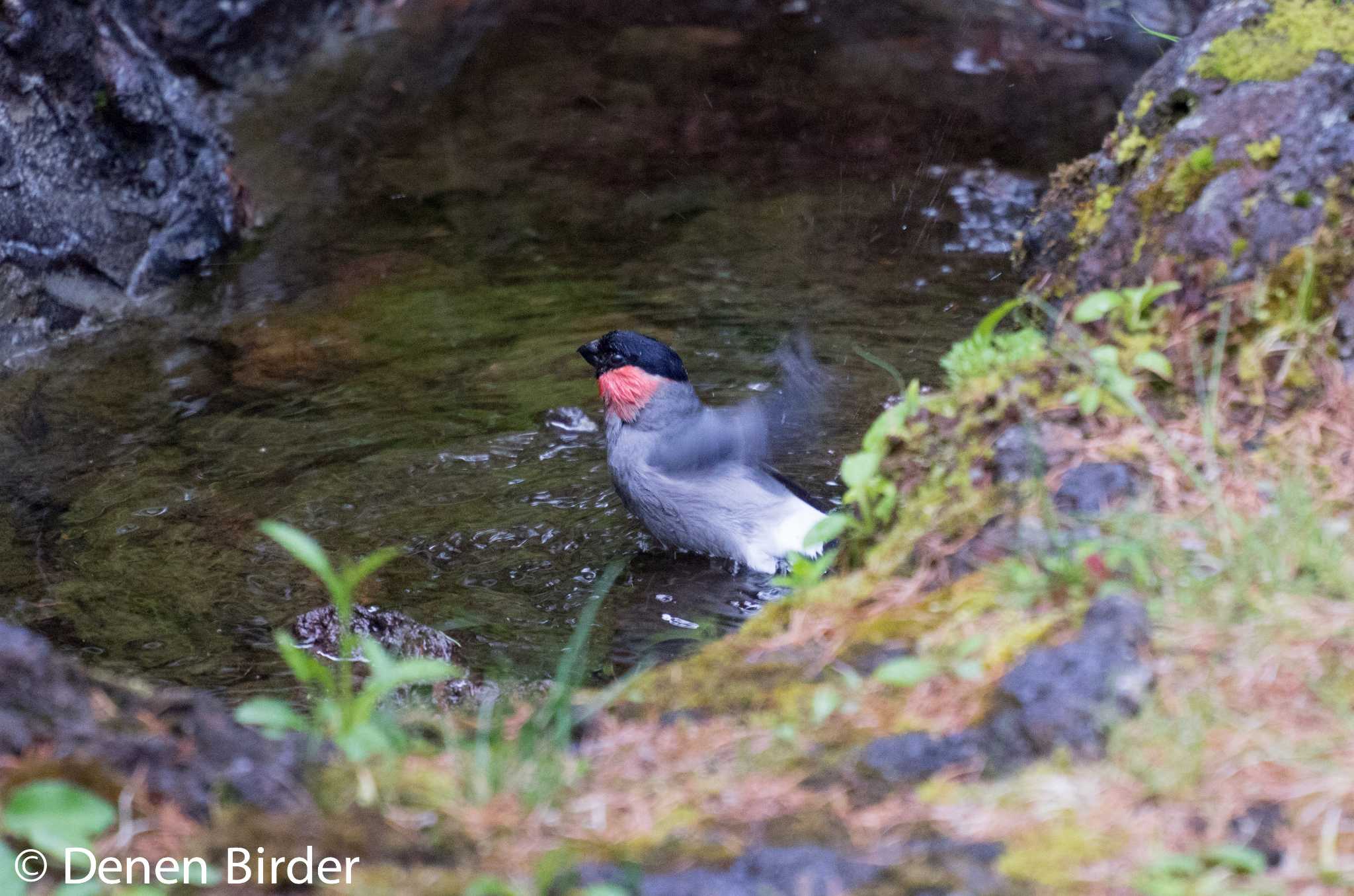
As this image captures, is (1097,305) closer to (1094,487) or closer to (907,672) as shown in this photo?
(1094,487)

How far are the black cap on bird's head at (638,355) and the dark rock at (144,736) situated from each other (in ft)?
10.7

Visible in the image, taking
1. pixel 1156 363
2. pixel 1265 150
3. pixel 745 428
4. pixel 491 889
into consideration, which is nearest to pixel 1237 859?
pixel 491 889

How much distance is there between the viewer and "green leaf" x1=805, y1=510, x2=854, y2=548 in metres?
2.77

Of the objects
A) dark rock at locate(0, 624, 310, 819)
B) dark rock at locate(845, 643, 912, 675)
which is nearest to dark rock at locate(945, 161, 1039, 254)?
dark rock at locate(845, 643, 912, 675)

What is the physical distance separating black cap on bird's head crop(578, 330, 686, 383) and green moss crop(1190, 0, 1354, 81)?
7.92 ft

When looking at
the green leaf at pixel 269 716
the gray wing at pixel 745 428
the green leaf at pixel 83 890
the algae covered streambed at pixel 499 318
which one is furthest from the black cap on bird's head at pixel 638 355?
the green leaf at pixel 83 890

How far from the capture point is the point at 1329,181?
9.90 ft

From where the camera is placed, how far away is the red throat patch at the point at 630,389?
5.24 metres

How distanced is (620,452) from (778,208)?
10.5 ft

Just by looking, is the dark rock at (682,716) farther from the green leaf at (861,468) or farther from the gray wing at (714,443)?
the gray wing at (714,443)

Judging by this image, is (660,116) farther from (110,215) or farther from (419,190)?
(110,215)

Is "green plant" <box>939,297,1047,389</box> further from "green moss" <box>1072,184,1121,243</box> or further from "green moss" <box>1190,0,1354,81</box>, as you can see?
"green moss" <box>1190,0,1354,81</box>

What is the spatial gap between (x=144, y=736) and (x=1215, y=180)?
2844 mm

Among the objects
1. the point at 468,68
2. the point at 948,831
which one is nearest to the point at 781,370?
the point at 948,831
